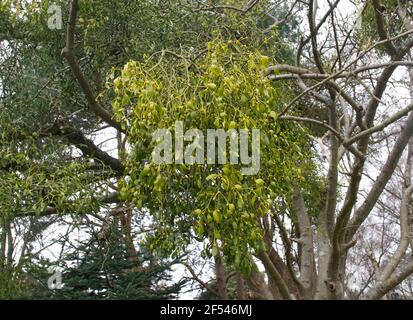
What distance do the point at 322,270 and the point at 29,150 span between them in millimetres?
3059

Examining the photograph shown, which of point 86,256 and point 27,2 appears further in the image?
point 86,256

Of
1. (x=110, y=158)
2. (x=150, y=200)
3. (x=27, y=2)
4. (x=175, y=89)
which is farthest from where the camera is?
(x=110, y=158)

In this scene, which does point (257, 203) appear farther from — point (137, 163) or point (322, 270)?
point (322, 270)

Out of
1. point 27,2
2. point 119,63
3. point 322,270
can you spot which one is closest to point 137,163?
point 119,63

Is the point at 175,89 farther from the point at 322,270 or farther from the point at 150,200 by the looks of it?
the point at 322,270

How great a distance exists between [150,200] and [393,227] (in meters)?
9.60

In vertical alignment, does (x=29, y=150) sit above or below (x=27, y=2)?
below

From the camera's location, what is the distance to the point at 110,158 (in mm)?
6082

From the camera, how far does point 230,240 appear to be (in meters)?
3.36

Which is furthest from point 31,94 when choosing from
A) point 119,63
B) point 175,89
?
point 175,89

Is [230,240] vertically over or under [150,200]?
under
